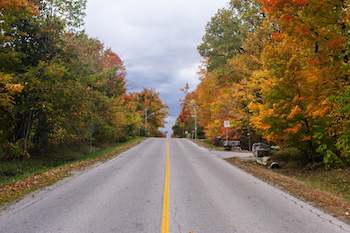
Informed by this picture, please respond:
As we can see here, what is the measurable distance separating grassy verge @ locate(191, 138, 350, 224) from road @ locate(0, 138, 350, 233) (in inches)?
17.5

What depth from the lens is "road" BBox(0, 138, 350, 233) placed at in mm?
4785

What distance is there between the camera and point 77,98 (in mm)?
14672

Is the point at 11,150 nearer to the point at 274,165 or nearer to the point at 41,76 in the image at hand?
the point at 41,76

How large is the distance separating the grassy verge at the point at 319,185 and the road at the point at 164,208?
0.44 meters

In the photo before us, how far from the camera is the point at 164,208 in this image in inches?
234

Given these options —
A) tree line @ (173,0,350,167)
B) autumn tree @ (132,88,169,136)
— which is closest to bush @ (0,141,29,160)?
tree line @ (173,0,350,167)

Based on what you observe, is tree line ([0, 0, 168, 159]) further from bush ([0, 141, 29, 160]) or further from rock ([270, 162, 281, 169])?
rock ([270, 162, 281, 169])

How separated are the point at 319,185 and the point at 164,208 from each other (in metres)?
7.49

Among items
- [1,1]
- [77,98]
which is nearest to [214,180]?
[77,98]

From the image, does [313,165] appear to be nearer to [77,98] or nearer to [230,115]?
[230,115]

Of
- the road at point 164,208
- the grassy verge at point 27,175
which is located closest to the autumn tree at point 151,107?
the grassy verge at point 27,175

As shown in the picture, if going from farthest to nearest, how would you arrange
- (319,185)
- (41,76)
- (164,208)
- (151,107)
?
(151,107) < (41,76) < (319,185) < (164,208)

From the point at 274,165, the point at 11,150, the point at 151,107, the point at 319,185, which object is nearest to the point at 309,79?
the point at 319,185

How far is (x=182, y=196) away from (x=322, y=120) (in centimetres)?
822
